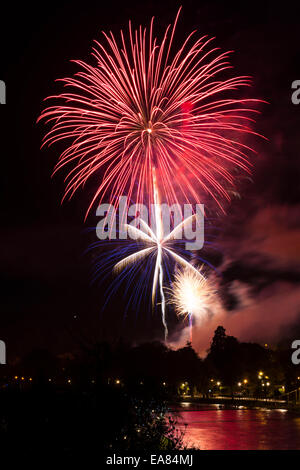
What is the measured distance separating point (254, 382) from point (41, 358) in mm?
75303

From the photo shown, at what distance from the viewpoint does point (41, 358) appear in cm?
15700

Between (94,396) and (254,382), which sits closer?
(94,396)

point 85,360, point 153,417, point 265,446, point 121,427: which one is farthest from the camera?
point 265,446

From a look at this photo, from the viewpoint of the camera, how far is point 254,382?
10325cm

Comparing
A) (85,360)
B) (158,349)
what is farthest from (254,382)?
(85,360)

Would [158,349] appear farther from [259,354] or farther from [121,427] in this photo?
[121,427]

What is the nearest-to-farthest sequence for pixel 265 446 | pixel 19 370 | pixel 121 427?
pixel 121 427 < pixel 265 446 < pixel 19 370

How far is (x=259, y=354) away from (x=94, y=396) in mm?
Result: 101566
